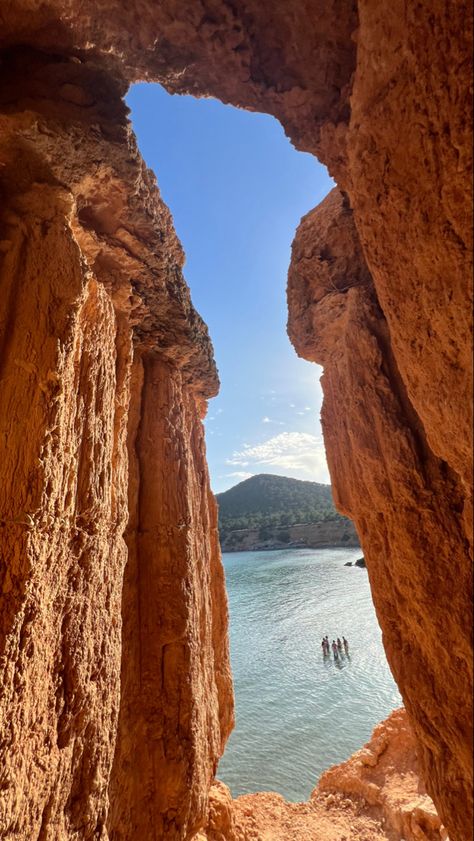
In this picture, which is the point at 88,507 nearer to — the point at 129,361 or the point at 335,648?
the point at 129,361

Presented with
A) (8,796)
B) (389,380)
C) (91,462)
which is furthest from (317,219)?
(8,796)

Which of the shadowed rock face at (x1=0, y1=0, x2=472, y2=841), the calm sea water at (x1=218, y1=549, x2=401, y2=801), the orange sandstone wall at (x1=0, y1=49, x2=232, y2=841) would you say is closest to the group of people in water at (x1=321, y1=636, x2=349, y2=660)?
the calm sea water at (x1=218, y1=549, x2=401, y2=801)

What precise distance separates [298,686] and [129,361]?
14569 millimetres

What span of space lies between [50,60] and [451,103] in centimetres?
304

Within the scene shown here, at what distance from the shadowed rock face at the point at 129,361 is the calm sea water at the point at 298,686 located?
302 inches

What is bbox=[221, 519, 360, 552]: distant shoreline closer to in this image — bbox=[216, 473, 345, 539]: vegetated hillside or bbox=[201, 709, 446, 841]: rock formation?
bbox=[216, 473, 345, 539]: vegetated hillside

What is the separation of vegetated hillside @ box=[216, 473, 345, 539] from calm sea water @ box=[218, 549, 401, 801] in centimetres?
2701

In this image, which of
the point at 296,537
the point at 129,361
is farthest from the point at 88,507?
the point at 296,537

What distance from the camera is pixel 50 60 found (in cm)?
289

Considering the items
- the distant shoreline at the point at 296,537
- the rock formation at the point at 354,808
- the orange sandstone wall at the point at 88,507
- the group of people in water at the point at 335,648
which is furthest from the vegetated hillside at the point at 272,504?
the orange sandstone wall at the point at 88,507

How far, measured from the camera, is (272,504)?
67875 millimetres

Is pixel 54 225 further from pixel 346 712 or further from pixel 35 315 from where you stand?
pixel 346 712

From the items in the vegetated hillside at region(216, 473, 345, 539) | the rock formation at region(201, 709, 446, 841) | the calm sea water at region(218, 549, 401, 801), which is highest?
the vegetated hillside at region(216, 473, 345, 539)

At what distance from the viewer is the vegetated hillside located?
53625 mm
